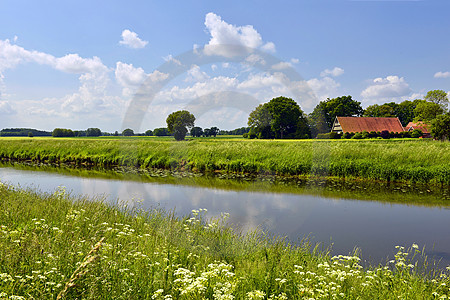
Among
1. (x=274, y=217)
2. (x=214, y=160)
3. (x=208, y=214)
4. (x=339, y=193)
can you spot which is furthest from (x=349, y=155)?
(x=208, y=214)

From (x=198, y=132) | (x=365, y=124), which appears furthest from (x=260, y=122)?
(x=365, y=124)

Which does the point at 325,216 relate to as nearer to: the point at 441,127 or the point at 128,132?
the point at 128,132

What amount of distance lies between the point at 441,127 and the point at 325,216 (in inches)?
1500

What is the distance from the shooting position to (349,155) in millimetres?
21531

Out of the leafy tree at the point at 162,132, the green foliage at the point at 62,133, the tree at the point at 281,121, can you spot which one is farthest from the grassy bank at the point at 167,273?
the green foliage at the point at 62,133

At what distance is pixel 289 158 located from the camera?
2242cm

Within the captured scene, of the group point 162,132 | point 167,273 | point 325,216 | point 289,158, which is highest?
point 162,132

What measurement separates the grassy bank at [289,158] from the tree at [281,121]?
2.05 meters

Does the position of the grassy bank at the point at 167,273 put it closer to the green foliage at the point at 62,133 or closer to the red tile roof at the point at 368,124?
the red tile roof at the point at 368,124

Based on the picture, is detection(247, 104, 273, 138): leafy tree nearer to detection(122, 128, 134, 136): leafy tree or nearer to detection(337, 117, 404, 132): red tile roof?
detection(122, 128, 134, 136): leafy tree

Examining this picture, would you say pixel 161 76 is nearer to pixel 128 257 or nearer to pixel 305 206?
pixel 305 206

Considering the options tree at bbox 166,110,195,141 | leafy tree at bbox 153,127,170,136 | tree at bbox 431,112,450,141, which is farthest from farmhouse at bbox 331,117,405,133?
leafy tree at bbox 153,127,170,136

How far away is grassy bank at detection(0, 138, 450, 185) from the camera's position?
19.0 meters

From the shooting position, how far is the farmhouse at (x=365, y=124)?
61094 millimetres
